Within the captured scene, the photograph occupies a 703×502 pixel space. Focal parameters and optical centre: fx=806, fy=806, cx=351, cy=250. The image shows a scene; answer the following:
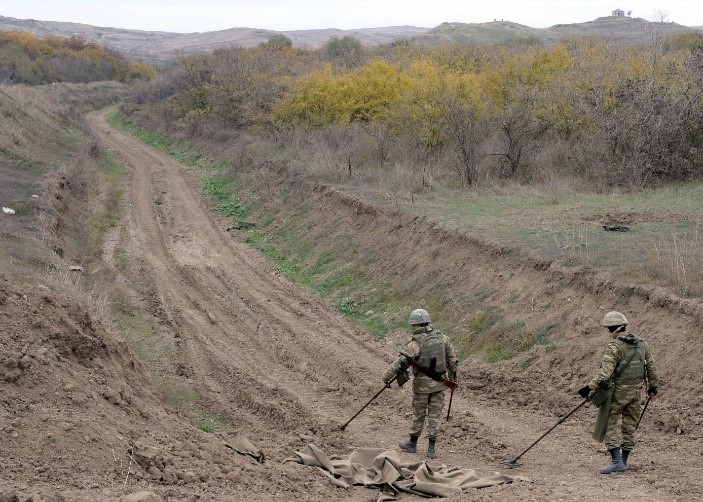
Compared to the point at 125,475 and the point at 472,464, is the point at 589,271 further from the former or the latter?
the point at 125,475

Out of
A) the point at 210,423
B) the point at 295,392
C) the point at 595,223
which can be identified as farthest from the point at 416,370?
the point at 595,223

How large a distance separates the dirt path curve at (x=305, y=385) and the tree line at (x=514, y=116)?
24.5ft


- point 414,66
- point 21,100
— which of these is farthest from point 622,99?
point 21,100

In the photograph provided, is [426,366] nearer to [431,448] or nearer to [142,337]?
[431,448]

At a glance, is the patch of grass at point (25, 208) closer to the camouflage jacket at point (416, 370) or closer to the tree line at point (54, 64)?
the camouflage jacket at point (416, 370)

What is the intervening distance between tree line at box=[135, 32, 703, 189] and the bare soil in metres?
7.66

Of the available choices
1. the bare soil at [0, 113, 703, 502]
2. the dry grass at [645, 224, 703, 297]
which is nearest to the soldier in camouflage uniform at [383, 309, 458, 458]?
the bare soil at [0, 113, 703, 502]

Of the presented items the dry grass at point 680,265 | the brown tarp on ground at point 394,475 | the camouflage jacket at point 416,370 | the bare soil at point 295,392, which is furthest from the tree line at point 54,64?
the brown tarp on ground at point 394,475

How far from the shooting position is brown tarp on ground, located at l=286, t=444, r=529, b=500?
342 inches

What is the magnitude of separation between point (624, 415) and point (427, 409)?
2.43 m

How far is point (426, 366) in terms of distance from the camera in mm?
10141

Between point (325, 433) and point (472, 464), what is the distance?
2.12 meters

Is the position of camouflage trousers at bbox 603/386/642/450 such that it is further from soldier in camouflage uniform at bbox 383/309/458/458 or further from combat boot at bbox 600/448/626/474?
soldier in camouflage uniform at bbox 383/309/458/458

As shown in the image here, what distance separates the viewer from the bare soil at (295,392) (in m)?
8.08
